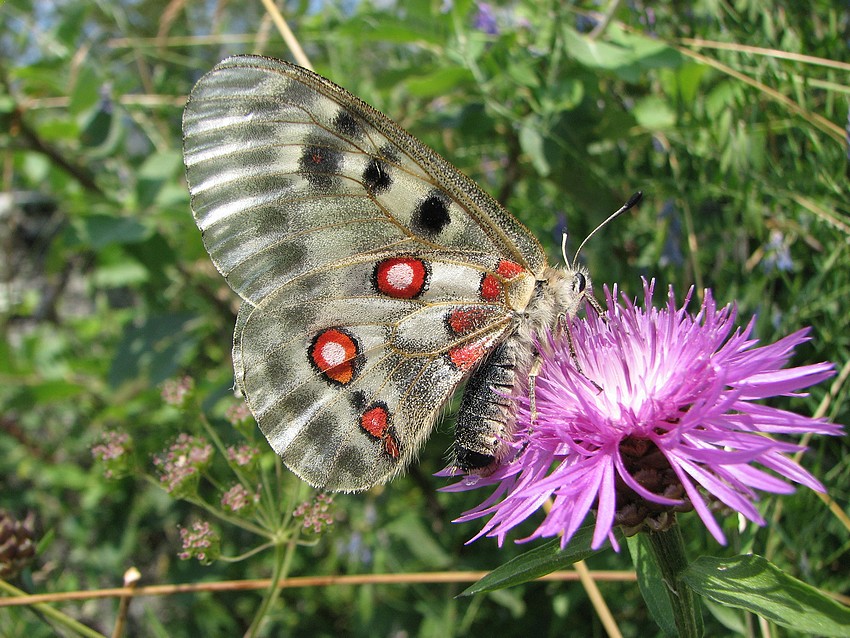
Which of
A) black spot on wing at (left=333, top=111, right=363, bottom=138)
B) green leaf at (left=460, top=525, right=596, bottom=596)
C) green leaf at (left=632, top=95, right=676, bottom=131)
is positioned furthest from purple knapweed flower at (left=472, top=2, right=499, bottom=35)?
green leaf at (left=460, top=525, right=596, bottom=596)

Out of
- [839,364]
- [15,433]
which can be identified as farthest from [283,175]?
[15,433]

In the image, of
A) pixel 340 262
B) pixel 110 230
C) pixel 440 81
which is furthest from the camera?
pixel 110 230

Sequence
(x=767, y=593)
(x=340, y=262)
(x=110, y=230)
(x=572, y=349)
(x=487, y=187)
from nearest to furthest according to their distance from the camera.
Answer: (x=767, y=593) < (x=572, y=349) < (x=340, y=262) < (x=110, y=230) < (x=487, y=187)

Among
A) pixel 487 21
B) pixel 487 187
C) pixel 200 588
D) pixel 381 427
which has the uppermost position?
pixel 487 21

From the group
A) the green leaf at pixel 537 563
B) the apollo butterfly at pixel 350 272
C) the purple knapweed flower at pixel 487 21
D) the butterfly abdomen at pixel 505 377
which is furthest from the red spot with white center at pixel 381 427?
the purple knapweed flower at pixel 487 21

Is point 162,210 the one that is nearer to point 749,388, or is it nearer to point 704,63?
point 704,63

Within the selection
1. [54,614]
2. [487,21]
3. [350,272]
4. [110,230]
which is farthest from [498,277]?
[110,230]

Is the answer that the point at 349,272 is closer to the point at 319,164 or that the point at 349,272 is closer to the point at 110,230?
the point at 319,164

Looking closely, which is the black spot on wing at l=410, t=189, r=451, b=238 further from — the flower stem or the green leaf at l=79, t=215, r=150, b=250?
the green leaf at l=79, t=215, r=150, b=250
